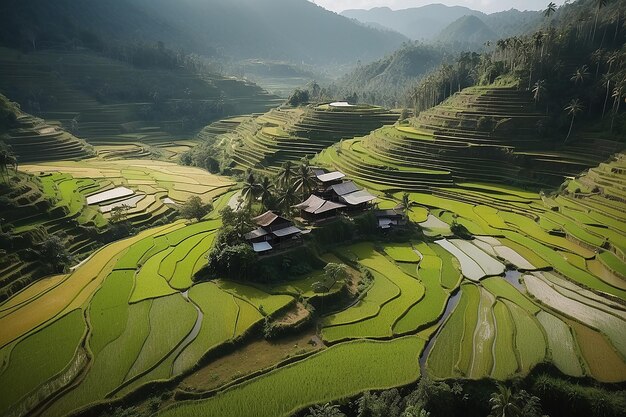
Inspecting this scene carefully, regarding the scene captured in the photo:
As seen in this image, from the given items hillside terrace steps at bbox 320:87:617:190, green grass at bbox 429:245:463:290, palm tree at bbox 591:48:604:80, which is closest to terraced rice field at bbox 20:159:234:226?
hillside terrace steps at bbox 320:87:617:190

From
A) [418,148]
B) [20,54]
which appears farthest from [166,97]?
[418,148]

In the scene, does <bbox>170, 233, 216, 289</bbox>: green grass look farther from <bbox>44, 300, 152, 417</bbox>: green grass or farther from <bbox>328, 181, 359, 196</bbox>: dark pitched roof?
<bbox>328, 181, 359, 196</bbox>: dark pitched roof

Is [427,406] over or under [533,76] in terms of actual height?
under

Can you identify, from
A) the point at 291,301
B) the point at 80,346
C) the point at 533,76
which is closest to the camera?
the point at 80,346

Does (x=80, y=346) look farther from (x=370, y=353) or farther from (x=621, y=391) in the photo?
(x=621, y=391)

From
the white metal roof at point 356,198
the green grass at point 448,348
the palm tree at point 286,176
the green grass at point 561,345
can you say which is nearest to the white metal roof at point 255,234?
the palm tree at point 286,176

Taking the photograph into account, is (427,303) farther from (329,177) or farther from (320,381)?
(329,177)
